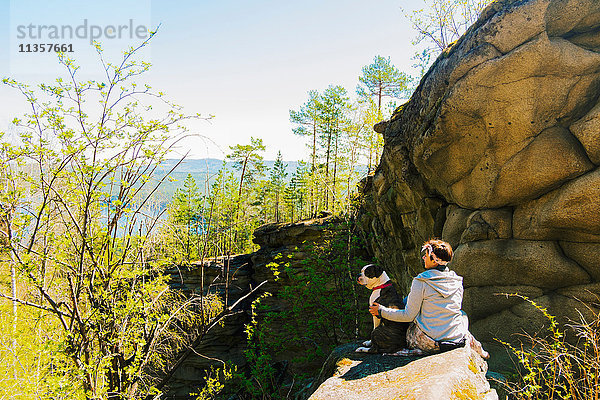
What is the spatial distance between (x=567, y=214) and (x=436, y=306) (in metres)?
2.91

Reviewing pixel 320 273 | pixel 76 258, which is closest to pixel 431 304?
pixel 76 258

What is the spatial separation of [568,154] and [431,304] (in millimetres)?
3438

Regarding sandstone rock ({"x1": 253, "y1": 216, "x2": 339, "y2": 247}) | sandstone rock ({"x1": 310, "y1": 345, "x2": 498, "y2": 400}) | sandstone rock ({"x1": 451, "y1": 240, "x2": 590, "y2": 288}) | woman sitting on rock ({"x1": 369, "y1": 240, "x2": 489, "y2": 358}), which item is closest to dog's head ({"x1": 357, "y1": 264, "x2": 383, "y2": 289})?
woman sitting on rock ({"x1": 369, "y1": 240, "x2": 489, "y2": 358})

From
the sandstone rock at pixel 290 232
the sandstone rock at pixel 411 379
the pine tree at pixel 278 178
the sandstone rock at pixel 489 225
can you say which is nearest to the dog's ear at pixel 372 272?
the sandstone rock at pixel 411 379

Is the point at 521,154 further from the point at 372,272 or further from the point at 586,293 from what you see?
the point at 372,272

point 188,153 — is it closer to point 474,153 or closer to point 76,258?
point 76,258

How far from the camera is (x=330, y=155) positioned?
28.2 meters

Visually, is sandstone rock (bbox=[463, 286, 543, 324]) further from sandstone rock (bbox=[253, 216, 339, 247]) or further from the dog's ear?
sandstone rock (bbox=[253, 216, 339, 247])

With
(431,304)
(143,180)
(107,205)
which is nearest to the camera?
(431,304)

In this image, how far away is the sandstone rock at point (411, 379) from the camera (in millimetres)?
3055

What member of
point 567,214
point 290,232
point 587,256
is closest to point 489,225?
point 567,214

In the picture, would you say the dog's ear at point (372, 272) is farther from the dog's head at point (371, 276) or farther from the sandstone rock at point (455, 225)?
the sandstone rock at point (455, 225)

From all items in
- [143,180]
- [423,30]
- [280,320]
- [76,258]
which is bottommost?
[280,320]

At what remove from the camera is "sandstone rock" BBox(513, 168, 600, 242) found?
5.14m
